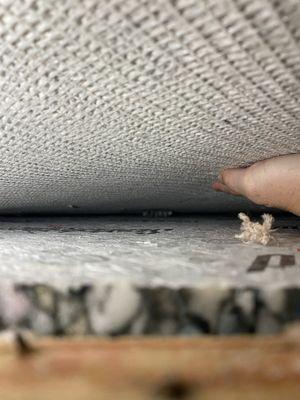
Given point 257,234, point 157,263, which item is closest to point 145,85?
point 157,263

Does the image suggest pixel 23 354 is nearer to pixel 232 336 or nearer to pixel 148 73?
pixel 232 336

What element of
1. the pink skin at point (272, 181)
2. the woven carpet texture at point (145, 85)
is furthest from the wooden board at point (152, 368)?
the pink skin at point (272, 181)

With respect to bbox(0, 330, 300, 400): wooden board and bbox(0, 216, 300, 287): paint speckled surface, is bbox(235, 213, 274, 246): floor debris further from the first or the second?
bbox(0, 330, 300, 400): wooden board

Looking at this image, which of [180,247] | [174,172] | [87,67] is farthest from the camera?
[174,172]

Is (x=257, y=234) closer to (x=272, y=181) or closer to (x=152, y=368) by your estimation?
(x=272, y=181)

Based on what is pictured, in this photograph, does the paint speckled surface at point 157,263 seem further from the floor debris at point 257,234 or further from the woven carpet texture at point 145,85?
the woven carpet texture at point 145,85

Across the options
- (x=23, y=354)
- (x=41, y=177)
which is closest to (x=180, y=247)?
(x=23, y=354)

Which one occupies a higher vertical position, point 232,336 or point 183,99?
point 183,99
